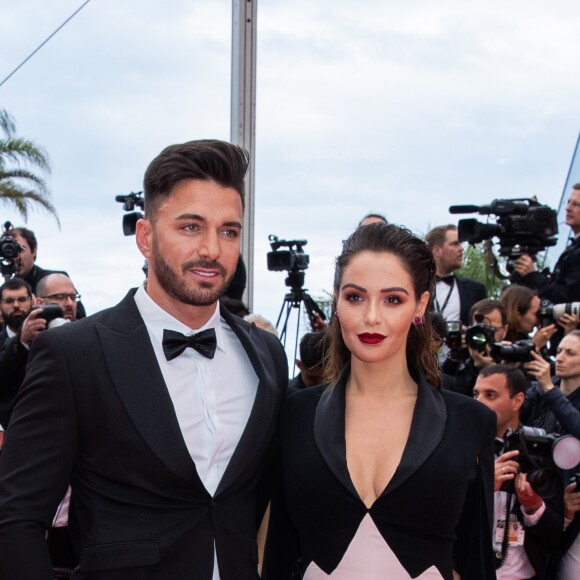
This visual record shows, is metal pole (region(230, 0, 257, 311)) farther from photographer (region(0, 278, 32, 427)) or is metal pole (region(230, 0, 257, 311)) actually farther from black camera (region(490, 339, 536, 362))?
black camera (region(490, 339, 536, 362))

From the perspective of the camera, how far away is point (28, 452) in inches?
77.7

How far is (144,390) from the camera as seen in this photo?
6.74ft

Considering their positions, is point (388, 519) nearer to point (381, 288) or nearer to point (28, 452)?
point (381, 288)

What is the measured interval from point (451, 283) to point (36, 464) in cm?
388

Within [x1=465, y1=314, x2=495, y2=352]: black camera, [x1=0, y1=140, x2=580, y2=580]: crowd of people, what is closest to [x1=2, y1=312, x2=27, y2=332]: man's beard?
[x1=465, y1=314, x2=495, y2=352]: black camera

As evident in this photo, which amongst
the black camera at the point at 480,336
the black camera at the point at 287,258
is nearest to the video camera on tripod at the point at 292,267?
the black camera at the point at 287,258

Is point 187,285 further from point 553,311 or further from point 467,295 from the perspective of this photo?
point 467,295

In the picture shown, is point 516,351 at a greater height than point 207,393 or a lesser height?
lesser

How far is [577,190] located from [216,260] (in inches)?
139

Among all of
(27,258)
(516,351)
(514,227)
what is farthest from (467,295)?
(27,258)

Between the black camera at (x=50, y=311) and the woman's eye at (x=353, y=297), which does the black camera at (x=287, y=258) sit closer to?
the black camera at (x=50, y=311)

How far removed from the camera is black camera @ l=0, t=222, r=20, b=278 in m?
5.65

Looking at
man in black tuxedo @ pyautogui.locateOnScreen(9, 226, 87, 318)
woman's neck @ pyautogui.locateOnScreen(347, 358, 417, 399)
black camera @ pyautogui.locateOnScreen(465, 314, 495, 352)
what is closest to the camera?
woman's neck @ pyautogui.locateOnScreen(347, 358, 417, 399)

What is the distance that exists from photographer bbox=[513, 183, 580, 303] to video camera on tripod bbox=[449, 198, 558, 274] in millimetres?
73
